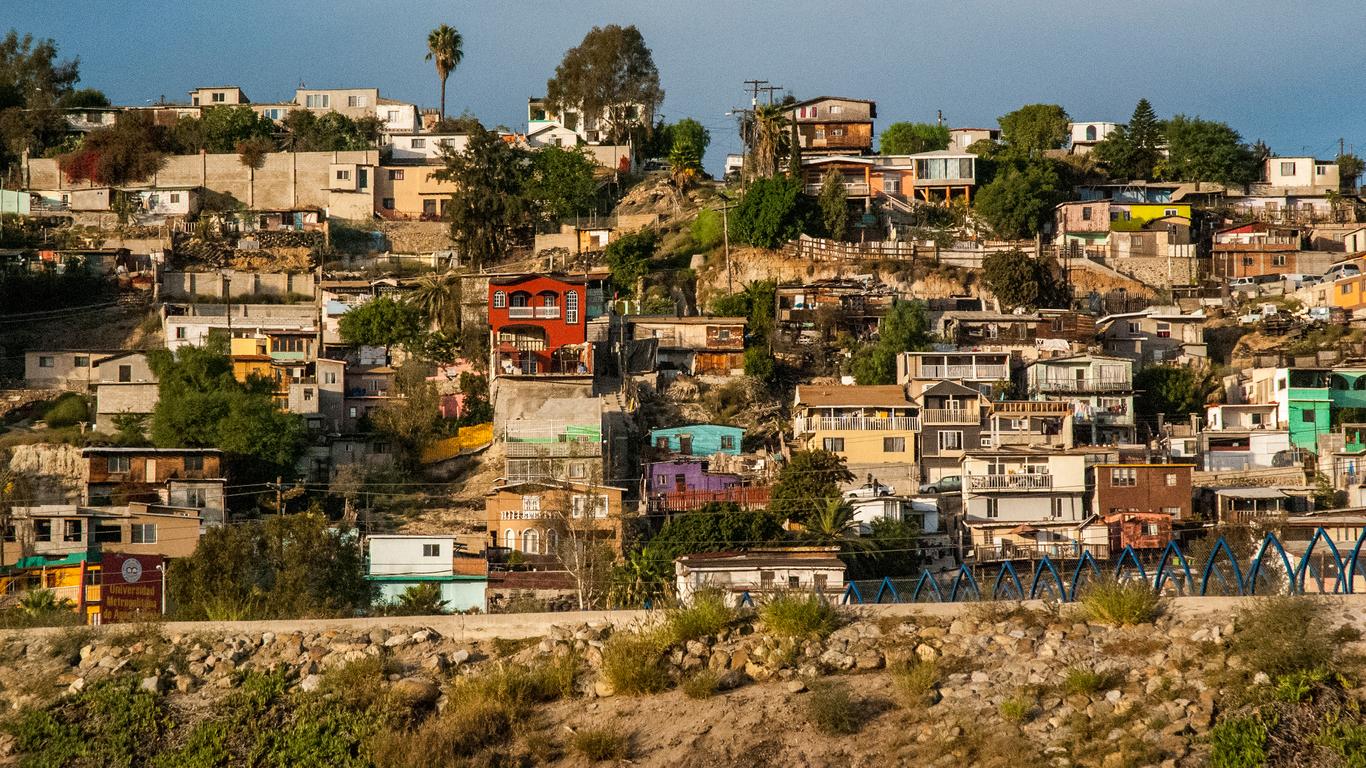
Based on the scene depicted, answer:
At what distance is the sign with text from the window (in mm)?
21337

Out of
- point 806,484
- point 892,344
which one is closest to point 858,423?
point 806,484

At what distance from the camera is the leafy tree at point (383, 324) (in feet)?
182

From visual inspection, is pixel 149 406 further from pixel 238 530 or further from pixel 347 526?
pixel 238 530

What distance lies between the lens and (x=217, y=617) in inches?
794

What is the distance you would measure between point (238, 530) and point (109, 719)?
20426 millimetres

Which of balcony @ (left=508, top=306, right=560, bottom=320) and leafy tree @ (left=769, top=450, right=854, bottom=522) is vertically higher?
balcony @ (left=508, top=306, right=560, bottom=320)

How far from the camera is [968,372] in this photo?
52188 millimetres

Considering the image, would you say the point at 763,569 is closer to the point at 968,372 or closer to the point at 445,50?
the point at 968,372

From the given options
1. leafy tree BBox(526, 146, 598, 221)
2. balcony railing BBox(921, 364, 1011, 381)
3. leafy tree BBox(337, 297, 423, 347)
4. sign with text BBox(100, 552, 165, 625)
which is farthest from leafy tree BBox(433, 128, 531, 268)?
sign with text BBox(100, 552, 165, 625)

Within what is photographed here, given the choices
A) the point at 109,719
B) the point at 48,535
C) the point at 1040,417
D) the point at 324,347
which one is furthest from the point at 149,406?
the point at 109,719

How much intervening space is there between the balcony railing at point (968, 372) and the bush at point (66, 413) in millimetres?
22889

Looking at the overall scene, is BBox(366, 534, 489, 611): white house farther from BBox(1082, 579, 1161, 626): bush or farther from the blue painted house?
BBox(1082, 579, 1161, 626): bush

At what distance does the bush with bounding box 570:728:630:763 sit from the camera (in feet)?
53.8

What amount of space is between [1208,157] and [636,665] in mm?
59594
